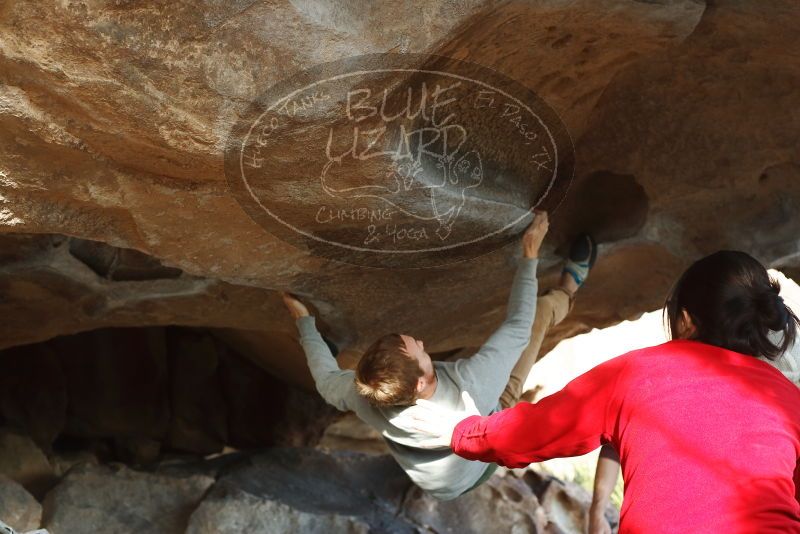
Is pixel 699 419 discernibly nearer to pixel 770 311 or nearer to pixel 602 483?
pixel 770 311

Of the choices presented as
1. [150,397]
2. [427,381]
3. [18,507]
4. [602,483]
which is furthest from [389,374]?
[150,397]

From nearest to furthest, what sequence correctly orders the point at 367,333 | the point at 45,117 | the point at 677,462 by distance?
1. the point at 677,462
2. the point at 45,117
3. the point at 367,333

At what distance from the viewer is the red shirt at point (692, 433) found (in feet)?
4.25

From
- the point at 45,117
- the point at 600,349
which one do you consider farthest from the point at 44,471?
the point at 600,349

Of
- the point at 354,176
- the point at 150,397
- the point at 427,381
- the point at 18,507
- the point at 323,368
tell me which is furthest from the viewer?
the point at 150,397

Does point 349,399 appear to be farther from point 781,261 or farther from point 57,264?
point 781,261

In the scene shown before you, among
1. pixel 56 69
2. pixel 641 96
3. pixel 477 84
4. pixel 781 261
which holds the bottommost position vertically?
pixel 781 261

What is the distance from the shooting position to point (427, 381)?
6.93 feet

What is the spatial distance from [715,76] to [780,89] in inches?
6.8

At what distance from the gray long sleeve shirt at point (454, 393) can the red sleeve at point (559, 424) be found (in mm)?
457

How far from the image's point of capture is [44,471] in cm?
335

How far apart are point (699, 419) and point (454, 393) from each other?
87cm

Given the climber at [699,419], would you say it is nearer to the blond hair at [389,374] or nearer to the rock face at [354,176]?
the blond hair at [389,374]

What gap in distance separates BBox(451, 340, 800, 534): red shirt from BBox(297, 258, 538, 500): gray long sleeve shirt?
63 centimetres
